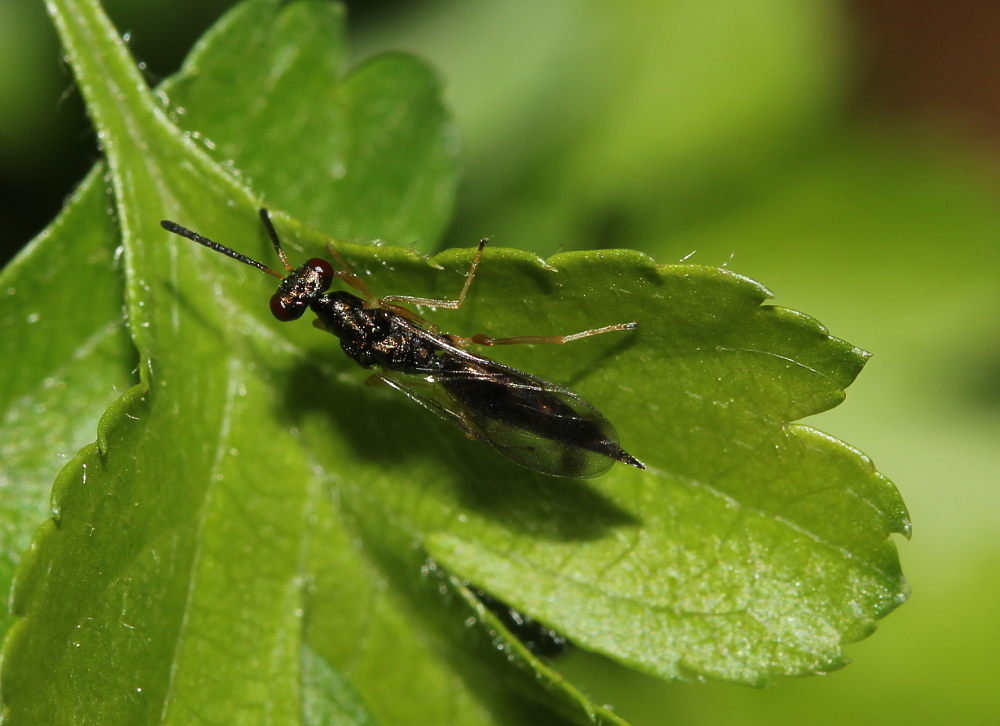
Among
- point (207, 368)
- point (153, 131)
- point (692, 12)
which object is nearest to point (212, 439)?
point (207, 368)

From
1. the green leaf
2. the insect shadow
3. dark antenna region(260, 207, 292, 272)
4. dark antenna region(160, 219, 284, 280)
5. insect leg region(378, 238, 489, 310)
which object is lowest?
the green leaf

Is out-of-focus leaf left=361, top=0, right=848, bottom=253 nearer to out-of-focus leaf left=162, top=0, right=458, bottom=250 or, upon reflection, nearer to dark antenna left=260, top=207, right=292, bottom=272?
out-of-focus leaf left=162, top=0, right=458, bottom=250

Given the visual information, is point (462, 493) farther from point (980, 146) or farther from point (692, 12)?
point (980, 146)

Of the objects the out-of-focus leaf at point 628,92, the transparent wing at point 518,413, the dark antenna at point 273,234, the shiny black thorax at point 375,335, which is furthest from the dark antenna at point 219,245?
the out-of-focus leaf at point 628,92

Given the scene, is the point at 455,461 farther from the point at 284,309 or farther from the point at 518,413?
the point at 284,309

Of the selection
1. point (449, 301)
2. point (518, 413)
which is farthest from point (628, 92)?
point (449, 301)

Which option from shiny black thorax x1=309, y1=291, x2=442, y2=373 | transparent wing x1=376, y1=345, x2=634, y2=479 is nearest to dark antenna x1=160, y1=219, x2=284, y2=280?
shiny black thorax x1=309, y1=291, x2=442, y2=373
